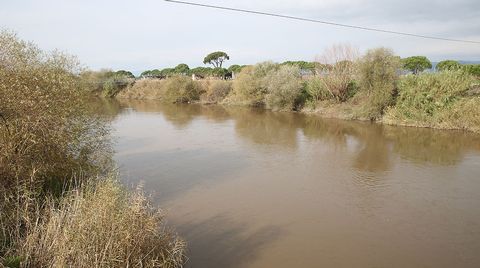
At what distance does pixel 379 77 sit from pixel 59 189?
22380 mm

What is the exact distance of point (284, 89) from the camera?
3247 cm

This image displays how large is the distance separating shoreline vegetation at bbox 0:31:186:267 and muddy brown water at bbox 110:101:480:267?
1.77 metres

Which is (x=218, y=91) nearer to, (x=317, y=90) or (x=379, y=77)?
(x=317, y=90)

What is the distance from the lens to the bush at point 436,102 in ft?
70.5

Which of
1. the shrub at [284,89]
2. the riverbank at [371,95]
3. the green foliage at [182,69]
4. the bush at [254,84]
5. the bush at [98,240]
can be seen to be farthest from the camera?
the green foliage at [182,69]

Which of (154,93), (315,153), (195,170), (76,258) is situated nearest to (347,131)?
(315,153)

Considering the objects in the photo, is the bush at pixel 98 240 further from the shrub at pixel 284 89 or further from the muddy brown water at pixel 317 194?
the shrub at pixel 284 89

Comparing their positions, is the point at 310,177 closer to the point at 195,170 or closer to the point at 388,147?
the point at 195,170


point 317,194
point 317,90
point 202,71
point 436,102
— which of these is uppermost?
point 202,71

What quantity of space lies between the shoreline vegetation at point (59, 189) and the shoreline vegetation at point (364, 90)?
19.4 m

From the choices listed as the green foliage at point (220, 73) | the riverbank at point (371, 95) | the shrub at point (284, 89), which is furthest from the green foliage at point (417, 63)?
the green foliage at point (220, 73)

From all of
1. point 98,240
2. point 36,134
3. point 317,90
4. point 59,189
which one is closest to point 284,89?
point 317,90

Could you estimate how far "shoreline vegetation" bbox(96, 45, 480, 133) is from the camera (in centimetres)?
2256

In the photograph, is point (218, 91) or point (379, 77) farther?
point (218, 91)
